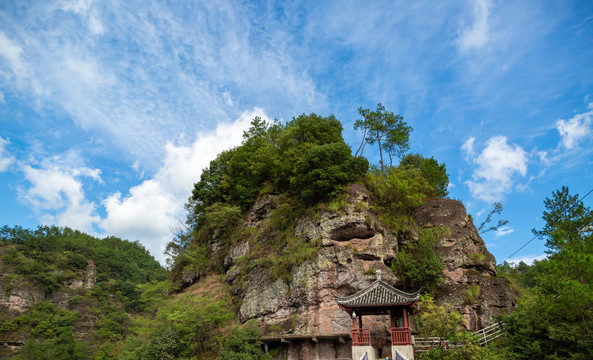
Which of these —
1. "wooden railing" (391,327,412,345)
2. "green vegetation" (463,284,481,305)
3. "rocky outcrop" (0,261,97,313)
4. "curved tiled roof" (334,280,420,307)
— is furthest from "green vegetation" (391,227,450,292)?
"rocky outcrop" (0,261,97,313)

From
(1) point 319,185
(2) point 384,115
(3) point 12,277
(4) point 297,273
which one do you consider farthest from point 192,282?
(3) point 12,277

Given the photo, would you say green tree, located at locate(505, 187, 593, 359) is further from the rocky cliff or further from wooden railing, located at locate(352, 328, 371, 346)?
wooden railing, located at locate(352, 328, 371, 346)

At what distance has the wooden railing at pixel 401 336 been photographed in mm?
14501

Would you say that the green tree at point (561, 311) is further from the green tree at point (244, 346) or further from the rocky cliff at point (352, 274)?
the green tree at point (244, 346)

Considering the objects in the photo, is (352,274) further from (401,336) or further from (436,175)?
(436,175)

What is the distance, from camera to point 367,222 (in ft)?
68.3

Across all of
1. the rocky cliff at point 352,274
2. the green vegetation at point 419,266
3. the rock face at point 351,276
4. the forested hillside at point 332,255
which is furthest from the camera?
the green vegetation at point 419,266

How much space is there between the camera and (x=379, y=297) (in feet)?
50.1

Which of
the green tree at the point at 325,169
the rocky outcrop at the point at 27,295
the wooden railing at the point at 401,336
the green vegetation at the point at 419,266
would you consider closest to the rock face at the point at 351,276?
the green vegetation at the point at 419,266

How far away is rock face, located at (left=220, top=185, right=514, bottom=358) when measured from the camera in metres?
18.4

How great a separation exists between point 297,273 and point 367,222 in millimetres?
Answer: 5404

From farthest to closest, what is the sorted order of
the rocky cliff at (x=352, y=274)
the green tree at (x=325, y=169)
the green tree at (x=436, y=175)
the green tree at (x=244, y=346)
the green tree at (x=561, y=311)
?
1. the green tree at (x=436, y=175)
2. the green tree at (x=325, y=169)
3. the rocky cliff at (x=352, y=274)
4. the green tree at (x=244, y=346)
5. the green tree at (x=561, y=311)

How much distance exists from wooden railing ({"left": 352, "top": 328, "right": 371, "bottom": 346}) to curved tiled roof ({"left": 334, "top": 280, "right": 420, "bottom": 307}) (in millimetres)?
1361

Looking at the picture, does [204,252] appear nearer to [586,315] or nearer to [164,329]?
[164,329]
